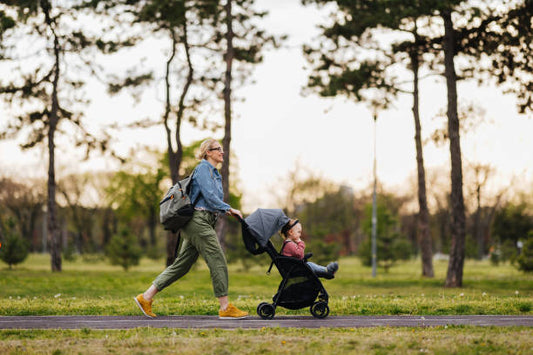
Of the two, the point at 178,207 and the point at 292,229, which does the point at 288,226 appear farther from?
the point at 178,207

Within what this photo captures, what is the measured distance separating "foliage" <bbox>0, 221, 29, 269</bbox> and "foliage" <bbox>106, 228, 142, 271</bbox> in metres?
3.96

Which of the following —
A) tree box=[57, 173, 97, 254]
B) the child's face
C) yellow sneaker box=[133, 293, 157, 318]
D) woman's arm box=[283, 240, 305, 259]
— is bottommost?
yellow sneaker box=[133, 293, 157, 318]

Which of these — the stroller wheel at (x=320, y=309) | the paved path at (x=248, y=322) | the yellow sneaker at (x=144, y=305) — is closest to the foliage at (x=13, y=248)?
the paved path at (x=248, y=322)

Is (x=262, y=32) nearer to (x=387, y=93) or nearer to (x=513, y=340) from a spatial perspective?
(x=387, y=93)

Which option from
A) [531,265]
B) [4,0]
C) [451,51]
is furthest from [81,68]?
[531,265]

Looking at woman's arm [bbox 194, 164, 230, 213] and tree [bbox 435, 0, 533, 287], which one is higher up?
tree [bbox 435, 0, 533, 287]

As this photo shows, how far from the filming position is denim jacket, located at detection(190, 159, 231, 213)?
8430mm

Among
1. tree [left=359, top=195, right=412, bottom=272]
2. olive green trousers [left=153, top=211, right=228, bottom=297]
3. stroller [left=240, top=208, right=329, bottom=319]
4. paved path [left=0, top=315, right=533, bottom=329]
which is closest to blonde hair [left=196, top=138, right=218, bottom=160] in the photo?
olive green trousers [left=153, top=211, right=228, bottom=297]

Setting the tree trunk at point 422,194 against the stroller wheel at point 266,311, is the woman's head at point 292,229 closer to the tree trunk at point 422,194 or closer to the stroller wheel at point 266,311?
the stroller wheel at point 266,311

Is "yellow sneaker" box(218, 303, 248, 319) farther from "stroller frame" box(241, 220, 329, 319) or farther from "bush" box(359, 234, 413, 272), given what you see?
"bush" box(359, 234, 413, 272)

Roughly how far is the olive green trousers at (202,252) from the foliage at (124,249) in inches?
1020

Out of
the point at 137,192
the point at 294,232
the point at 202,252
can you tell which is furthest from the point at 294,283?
the point at 137,192

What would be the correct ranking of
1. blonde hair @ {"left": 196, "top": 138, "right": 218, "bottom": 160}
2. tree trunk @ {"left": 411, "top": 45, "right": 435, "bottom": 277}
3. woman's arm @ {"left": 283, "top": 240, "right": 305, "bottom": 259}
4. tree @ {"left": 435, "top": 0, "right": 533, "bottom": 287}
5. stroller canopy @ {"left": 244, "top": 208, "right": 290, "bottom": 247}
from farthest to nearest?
tree trunk @ {"left": 411, "top": 45, "right": 435, "bottom": 277} → tree @ {"left": 435, "top": 0, "right": 533, "bottom": 287} → woman's arm @ {"left": 283, "top": 240, "right": 305, "bottom": 259} → blonde hair @ {"left": 196, "top": 138, "right": 218, "bottom": 160} → stroller canopy @ {"left": 244, "top": 208, "right": 290, "bottom": 247}

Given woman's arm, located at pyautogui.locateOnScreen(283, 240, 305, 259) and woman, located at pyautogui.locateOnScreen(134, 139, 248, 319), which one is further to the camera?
woman's arm, located at pyautogui.locateOnScreen(283, 240, 305, 259)
